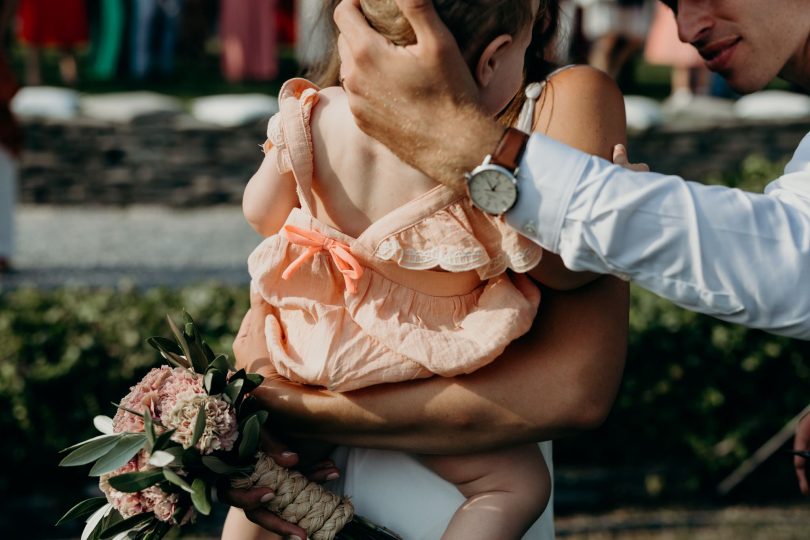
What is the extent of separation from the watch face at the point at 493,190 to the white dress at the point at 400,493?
605 mm

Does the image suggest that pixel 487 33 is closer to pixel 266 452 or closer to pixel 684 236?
pixel 684 236

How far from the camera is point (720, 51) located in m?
2.01

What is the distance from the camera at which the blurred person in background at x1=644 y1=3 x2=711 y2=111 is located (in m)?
12.4

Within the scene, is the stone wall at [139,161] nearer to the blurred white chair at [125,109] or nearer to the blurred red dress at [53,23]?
the blurred white chair at [125,109]

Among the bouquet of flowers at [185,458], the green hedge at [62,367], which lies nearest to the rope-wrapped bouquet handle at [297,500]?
the bouquet of flowers at [185,458]

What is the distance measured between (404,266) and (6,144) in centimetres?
579

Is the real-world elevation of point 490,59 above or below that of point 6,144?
above

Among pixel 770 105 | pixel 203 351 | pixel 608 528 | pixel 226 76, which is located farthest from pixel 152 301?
pixel 226 76

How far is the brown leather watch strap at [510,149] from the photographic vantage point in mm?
1615

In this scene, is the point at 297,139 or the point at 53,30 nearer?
the point at 297,139

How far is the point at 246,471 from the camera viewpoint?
5.91 feet

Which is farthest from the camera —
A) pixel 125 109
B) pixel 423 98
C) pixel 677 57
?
pixel 677 57

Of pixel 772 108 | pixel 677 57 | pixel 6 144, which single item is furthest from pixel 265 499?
pixel 677 57

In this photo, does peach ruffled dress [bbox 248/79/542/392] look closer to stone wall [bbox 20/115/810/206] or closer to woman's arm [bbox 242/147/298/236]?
woman's arm [bbox 242/147/298/236]
